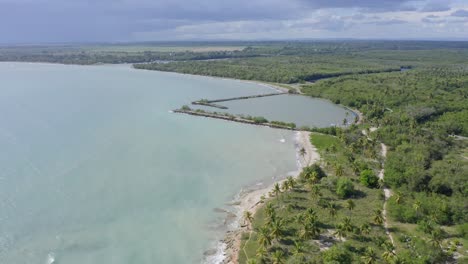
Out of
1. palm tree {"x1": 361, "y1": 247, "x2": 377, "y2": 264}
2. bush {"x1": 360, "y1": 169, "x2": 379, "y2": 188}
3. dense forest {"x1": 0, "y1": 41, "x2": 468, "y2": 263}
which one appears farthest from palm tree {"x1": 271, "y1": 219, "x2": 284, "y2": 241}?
bush {"x1": 360, "y1": 169, "x2": 379, "y2": 188}

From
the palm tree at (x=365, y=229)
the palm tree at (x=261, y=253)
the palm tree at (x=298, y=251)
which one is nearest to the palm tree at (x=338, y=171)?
the palm tree at (x=365, y=229)

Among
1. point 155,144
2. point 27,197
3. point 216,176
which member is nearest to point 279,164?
point 216,176

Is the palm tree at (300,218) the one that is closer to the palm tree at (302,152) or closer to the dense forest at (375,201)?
the dense forest at (375,201)

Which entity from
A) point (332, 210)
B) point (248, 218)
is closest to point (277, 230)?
point (248, 218)

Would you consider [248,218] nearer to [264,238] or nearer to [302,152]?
[264,238]

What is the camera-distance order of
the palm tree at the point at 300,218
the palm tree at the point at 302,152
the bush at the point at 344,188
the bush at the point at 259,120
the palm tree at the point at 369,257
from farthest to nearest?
1. the bush at the point at 259,120
2. the palm tree at the point at 302,152
3. the bush at the point at 344,188
4. the palm tree at the point at 300,218
5. the palm tree at the point at 369,257

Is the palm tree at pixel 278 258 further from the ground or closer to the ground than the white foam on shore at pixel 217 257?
further from the ground
